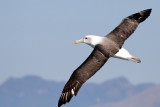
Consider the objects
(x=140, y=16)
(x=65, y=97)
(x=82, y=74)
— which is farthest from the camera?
(x=140, y=16)

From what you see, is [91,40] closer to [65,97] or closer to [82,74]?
[82,74]

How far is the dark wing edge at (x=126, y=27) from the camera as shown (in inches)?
853

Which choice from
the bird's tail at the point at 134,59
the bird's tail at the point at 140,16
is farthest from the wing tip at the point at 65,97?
the bird's tail at the point at 140,16

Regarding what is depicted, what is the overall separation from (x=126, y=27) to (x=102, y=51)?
2.46 metres

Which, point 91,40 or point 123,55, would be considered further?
point 91,40

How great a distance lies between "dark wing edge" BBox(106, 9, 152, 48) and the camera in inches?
853

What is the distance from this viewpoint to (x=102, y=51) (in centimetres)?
2055

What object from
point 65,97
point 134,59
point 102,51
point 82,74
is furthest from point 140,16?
point 65,97

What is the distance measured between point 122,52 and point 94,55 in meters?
1.33

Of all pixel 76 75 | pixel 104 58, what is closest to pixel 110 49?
pixel 104 58

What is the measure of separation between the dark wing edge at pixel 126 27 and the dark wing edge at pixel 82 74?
4.77ft

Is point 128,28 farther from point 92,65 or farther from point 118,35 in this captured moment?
point 92,65

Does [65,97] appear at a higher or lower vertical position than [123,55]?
lower

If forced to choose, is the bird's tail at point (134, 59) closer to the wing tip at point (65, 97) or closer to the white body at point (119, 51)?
the white body at point (119, 51)
